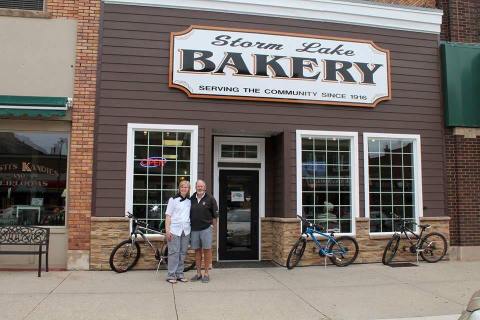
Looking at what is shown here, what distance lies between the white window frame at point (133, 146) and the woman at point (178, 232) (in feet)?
3.76

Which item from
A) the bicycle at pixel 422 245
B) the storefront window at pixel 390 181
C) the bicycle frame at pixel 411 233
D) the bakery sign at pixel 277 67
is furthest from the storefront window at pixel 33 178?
the bicycle frame at pixel 411 233

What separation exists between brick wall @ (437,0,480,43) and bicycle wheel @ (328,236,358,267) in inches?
224

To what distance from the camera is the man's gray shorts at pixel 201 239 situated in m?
8.66

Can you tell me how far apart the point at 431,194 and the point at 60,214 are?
8318mm

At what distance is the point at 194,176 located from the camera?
9961mm

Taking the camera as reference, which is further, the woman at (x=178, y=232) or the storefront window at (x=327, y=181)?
the storefront window at (x=327, y=181)

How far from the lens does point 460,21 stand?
464 inches

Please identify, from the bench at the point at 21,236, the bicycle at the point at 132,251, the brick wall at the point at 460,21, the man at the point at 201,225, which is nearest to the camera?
the man at the point at 201,225

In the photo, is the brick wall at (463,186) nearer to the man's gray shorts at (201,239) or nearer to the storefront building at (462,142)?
the storefront building at (462,142)

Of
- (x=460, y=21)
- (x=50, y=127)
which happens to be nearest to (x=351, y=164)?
(x=460, y=21)

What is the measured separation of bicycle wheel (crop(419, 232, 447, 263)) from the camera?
10.6m

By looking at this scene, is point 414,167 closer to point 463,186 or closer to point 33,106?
point 463,186

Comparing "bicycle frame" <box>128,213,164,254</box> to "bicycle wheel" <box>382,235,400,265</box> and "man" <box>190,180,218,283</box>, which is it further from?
"bicycle wheel" <box>382,235,400,265</box>

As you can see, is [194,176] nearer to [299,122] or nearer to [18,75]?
[299,122]
